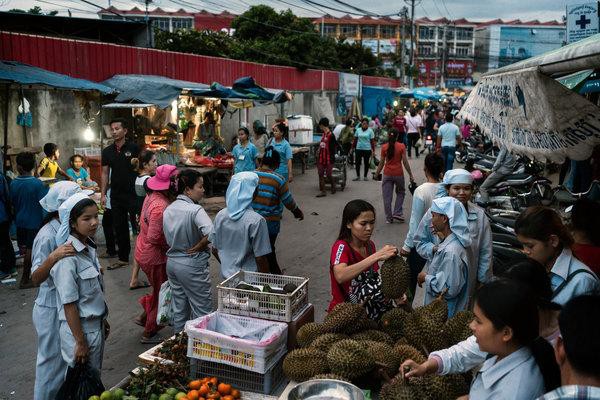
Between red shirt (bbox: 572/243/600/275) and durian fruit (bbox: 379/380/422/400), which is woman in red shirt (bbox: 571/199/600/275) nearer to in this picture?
red shirt (bbox: 572/243/600/275)

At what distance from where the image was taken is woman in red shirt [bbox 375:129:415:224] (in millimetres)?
10367

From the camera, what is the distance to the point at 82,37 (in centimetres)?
2269

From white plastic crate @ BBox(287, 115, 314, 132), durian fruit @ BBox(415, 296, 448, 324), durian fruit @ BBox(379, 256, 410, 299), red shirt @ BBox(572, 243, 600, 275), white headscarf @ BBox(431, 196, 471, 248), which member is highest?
white plastic crate @ BBox(287, 115, 314, 132)

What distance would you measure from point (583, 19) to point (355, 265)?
22.3 feet

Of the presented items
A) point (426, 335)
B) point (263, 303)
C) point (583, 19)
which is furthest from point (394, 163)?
point (426, 335)

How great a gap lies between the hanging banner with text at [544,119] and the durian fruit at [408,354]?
5.51 ft

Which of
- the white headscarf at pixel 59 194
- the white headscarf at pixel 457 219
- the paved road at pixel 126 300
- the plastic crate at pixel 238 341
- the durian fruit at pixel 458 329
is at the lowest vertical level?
the paved road at pixel 126 300

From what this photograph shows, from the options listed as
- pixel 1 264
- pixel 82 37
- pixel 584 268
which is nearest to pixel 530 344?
pixel 584 268

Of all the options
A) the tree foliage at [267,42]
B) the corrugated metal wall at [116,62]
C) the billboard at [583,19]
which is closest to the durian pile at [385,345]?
the billboard at [583,19]

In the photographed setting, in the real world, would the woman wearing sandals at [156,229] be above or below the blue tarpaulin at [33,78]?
below

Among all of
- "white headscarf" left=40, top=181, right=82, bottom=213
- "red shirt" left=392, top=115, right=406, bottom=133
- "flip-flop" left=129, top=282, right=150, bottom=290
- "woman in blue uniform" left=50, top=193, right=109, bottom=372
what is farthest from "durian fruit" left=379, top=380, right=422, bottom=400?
"red shirt" left=392, top=115, right=406, bottom=133

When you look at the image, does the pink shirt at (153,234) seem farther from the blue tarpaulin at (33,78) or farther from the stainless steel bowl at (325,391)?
the blue tarpaulin at (33,78)

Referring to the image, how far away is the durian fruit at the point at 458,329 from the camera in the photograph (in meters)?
3.19

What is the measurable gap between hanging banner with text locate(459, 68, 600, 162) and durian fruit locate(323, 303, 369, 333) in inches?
67.8
